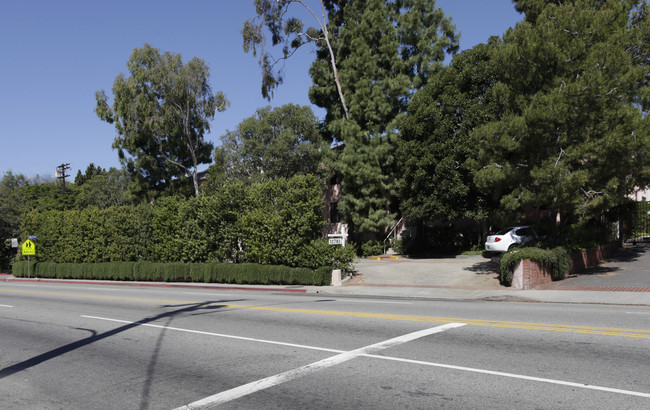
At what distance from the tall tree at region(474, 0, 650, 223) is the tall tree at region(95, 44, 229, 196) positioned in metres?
31.1

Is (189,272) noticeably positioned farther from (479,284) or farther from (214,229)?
(479,284)

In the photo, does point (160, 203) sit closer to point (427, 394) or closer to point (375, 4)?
point (375, 4)

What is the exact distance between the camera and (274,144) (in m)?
37.5

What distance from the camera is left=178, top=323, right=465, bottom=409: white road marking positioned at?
5547 mm

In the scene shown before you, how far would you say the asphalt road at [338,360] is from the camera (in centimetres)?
550

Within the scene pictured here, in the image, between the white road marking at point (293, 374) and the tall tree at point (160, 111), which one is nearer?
the white road marking at point (293, 374)

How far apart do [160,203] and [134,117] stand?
15.4m

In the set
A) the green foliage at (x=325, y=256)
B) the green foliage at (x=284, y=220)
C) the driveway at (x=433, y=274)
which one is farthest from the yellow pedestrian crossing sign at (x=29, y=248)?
the driveway at (x=433, y=274)

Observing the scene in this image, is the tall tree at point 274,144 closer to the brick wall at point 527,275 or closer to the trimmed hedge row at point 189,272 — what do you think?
the trimmed hedge row at point 189,272

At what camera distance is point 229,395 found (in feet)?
18.7

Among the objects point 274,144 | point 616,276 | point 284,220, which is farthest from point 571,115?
point 274,144

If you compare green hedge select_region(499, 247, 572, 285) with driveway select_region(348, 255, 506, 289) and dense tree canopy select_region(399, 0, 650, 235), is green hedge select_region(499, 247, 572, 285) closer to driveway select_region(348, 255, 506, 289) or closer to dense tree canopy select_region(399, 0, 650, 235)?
driveway select_region(348, 255, 506, 289)

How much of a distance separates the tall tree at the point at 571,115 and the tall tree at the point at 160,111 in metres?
31.1

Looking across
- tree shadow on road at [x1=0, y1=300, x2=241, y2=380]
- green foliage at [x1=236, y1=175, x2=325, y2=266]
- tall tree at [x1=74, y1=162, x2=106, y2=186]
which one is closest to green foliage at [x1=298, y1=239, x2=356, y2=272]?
green foliage at [x1=236, y1=175, x2=325, y2=266]
